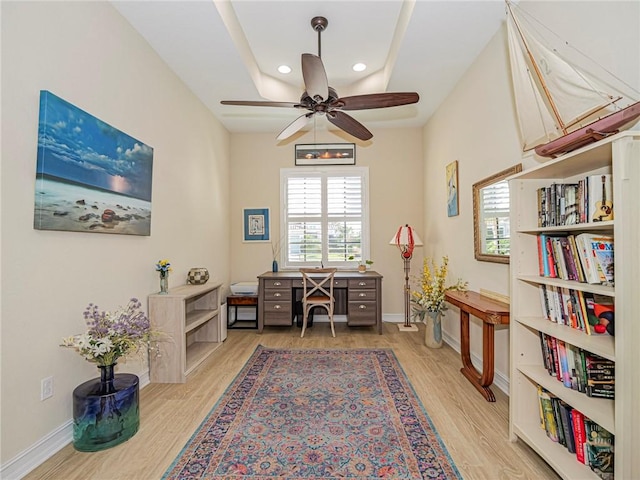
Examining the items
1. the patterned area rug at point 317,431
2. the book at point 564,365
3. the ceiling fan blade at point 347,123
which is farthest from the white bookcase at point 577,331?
the ceiling fan blade at point 347,123

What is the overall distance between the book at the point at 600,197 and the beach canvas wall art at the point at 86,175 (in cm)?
279

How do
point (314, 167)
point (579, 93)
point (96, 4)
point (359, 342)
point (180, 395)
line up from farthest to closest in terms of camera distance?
point (314, 167), point (359, 342), point (180, 395), point (96, 4), point (579, 93)

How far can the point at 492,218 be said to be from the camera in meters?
2.97

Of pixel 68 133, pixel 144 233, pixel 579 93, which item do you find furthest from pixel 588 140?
pixel 144 233

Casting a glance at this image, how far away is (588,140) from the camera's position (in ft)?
4.98

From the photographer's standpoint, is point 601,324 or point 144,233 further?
point 144,233

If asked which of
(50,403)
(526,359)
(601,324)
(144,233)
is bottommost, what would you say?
(50,403)

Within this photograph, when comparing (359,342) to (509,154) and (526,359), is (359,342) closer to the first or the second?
(526,359)

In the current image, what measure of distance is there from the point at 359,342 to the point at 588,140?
3.19m

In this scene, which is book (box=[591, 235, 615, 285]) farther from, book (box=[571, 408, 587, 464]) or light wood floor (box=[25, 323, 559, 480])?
light wood floor (box=[25, 323, 559, 480])

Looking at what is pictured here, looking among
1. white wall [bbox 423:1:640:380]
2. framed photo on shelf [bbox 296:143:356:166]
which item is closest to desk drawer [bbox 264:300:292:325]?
white wall [bbox 423:1:640:380]

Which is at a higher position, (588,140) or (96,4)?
(96,4)

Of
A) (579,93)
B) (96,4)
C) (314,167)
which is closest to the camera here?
(579,93)

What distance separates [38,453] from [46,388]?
333mm
